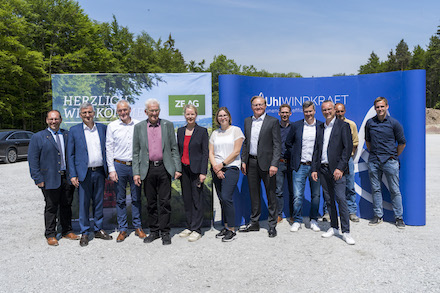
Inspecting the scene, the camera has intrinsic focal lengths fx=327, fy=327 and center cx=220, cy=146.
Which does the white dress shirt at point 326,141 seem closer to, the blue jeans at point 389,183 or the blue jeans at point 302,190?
the blue jeans at point 302,190

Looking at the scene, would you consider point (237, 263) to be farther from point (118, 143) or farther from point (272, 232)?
point (118, 143)

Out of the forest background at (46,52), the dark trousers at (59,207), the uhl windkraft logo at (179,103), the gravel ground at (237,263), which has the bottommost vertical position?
the gravel ground at (237,263)

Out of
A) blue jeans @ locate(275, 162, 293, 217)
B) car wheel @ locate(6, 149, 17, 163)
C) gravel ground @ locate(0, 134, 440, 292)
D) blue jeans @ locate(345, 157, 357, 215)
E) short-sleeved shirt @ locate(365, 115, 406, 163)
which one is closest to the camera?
gravel ground @ locate(0, 134, 440, 292)

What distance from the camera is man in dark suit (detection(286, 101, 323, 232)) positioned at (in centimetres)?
489

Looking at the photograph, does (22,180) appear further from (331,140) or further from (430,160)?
(430,160)

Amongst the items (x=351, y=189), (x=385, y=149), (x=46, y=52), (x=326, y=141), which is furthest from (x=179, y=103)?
(x=46, y=52)

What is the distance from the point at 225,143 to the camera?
4.61 meters

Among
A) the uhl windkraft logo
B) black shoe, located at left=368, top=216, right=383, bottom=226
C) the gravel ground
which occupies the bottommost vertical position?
the gravel ground

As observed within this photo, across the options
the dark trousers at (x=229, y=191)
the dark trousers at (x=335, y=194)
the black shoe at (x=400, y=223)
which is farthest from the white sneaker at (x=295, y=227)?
the black shoe at (x=400, y=223)

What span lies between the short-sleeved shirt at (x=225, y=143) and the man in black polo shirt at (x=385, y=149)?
2.15 m

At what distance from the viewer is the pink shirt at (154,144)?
4496mm

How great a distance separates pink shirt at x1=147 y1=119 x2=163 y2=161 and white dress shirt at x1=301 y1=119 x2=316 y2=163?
214 cm

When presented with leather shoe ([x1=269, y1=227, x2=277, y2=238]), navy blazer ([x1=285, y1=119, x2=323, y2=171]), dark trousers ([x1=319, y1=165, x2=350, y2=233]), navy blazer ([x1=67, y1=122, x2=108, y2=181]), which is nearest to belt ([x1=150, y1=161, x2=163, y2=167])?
navy blazer ([x1=67, y1=122, x2=108, y2=181])

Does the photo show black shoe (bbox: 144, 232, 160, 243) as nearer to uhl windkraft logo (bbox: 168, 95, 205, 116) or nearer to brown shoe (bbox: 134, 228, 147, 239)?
brown shoe (bbox: 134, 228, 147, 239)
